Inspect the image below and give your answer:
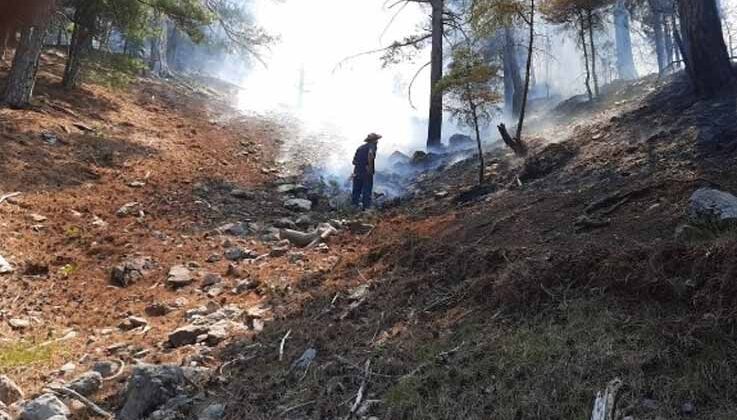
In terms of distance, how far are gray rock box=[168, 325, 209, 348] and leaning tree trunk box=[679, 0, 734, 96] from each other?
836 cm

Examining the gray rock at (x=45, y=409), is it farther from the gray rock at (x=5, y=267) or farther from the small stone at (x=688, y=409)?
the small stone at (x=688, y=409)

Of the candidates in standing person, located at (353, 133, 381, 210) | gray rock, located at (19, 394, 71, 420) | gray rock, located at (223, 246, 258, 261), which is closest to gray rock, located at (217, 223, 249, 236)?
gray rock, located at (223, 246, 258, 261)

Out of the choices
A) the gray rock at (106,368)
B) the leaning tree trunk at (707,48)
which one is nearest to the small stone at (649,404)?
the gray rock at (106,368)

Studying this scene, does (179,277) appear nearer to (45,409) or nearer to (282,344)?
(282,344)

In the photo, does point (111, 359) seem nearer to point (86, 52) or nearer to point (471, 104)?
point (471, 104)

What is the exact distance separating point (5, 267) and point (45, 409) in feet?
9.54

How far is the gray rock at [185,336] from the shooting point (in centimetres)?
469

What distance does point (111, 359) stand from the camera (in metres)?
4.46

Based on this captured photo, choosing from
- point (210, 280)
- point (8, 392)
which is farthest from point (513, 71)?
point (8, 392)

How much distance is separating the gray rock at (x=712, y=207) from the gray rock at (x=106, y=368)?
14.5 feet

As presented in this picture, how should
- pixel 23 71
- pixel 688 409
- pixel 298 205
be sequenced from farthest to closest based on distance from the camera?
1. pixel 23 71
2. pixel 298 205
3. pixel 688 409

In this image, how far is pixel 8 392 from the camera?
3.75 m

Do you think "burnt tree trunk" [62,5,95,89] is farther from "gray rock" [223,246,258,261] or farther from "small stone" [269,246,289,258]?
"small stone" [269,246,289,258]

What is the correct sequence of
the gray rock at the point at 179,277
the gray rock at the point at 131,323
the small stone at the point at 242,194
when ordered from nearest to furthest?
the gray rock at the point at 131,323, the gray rock at the point at 179,277, the small stone at the point at 242,194
